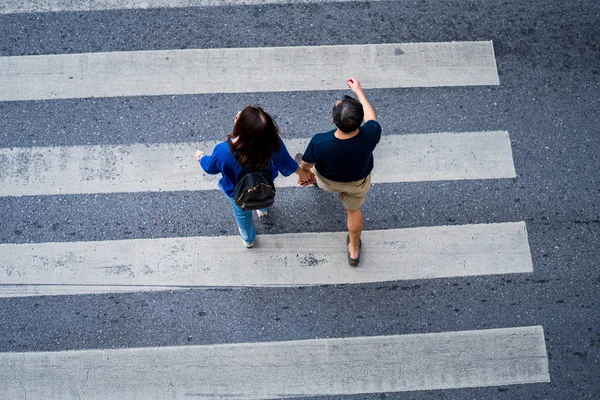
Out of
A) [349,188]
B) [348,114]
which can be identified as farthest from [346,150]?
[349,188]

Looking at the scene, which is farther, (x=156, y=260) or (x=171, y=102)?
(x=171, y=102)

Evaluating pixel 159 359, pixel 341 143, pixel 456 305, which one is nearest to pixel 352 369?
pixel 456 305

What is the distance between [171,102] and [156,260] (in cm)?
135

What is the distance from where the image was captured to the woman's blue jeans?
4.41 meters

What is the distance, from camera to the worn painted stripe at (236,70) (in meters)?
5.37

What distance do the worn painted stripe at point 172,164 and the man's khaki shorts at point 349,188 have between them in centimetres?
72

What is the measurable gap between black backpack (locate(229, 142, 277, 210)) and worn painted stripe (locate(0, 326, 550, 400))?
1408 mm

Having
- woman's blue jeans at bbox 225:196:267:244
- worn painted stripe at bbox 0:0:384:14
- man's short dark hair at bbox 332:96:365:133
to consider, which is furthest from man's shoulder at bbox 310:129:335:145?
worn painted stripe at bbox 0:0:384:14

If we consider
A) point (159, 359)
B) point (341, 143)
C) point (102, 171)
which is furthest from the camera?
point (102, 171)

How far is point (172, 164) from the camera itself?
5211mm

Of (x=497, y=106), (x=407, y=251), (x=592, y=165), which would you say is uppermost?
(x=497, y=106)

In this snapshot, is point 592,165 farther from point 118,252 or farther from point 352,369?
point 118,252

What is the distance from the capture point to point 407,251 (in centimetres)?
510

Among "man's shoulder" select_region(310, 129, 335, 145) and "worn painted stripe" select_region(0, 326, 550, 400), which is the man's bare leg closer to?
"worn painted stripe" select_region(0, 326, 550, 400)
